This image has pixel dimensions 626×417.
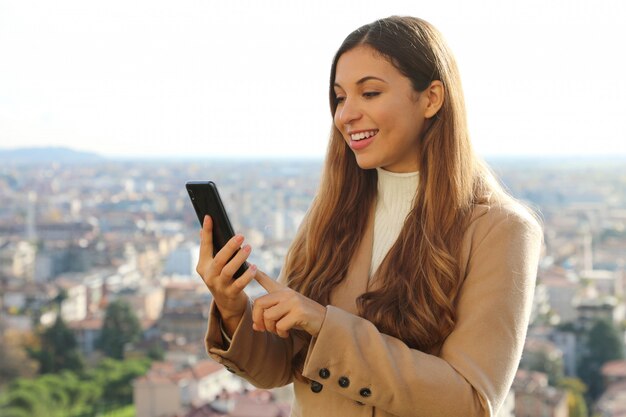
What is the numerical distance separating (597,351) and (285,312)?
1473 cm

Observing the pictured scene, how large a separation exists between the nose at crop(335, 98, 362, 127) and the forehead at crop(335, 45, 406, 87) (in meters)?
0.02

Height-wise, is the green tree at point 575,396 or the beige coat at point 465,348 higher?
the beige coat at point 465,348

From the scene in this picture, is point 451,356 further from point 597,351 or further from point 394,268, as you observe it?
point 597,351

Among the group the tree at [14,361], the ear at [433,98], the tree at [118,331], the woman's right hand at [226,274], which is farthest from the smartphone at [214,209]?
the tree at [118,331]

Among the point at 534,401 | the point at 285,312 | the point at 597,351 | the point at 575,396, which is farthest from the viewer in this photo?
the point at 597,351

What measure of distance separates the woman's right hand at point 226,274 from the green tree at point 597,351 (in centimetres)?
1381

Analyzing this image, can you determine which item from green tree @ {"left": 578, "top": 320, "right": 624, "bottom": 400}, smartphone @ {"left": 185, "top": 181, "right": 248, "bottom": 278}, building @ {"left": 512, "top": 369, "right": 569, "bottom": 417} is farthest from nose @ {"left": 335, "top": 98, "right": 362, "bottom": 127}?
green tree @ {"left": 578, "top": 320, "right": 624, "bottom": 400}

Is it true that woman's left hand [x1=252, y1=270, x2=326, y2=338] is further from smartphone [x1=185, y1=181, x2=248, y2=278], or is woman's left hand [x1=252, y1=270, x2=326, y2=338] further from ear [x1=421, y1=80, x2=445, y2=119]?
ear [x1=421, y1=80, x2=445, y2=119]

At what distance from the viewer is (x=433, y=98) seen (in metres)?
0.87

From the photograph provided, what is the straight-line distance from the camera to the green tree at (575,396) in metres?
11.6

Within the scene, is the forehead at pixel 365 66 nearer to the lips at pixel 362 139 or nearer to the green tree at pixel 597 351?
the lips at pixel 362 139

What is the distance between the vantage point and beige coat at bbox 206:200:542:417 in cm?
74

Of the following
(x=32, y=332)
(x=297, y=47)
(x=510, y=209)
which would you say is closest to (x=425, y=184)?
(x=510, y=209)

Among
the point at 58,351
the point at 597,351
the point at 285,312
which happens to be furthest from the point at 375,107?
the point at 58,351
